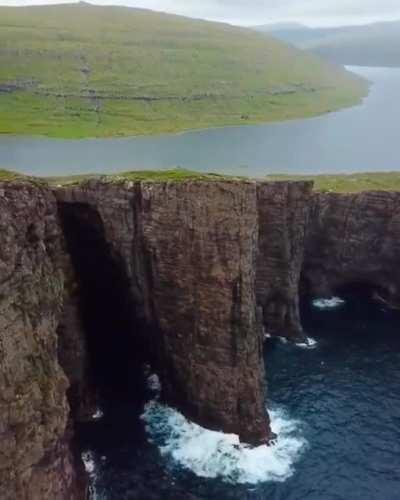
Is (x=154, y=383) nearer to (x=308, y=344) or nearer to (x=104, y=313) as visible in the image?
(x=104, y=313)

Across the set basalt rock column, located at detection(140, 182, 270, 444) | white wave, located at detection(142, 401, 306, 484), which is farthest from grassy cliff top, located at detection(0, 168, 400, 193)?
white wave, located at detection(142, 401, 306, 484)

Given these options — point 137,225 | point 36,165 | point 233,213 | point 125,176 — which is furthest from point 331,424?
point 36,165

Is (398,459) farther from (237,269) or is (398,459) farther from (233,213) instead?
(233,213)

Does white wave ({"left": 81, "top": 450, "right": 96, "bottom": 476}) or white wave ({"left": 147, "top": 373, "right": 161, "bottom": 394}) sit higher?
white wave ({"left": 147, "top": 373, "right": 161, "bottom": 394})

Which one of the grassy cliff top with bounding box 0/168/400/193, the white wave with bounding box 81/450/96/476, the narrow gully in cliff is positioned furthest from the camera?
the narrow gully in cliff

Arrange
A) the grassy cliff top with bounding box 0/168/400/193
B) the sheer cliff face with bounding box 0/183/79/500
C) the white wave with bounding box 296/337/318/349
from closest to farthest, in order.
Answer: the sheer cliff face with bounding box 0/183/79/500 < the grassy cliff top with bounding box 0/168/400/193 < the white wave with bounding box 296/337/318/349

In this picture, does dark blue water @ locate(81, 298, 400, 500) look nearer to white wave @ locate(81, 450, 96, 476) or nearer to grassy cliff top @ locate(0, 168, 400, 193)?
white wave @ locate(81, 450, 96, 476)
